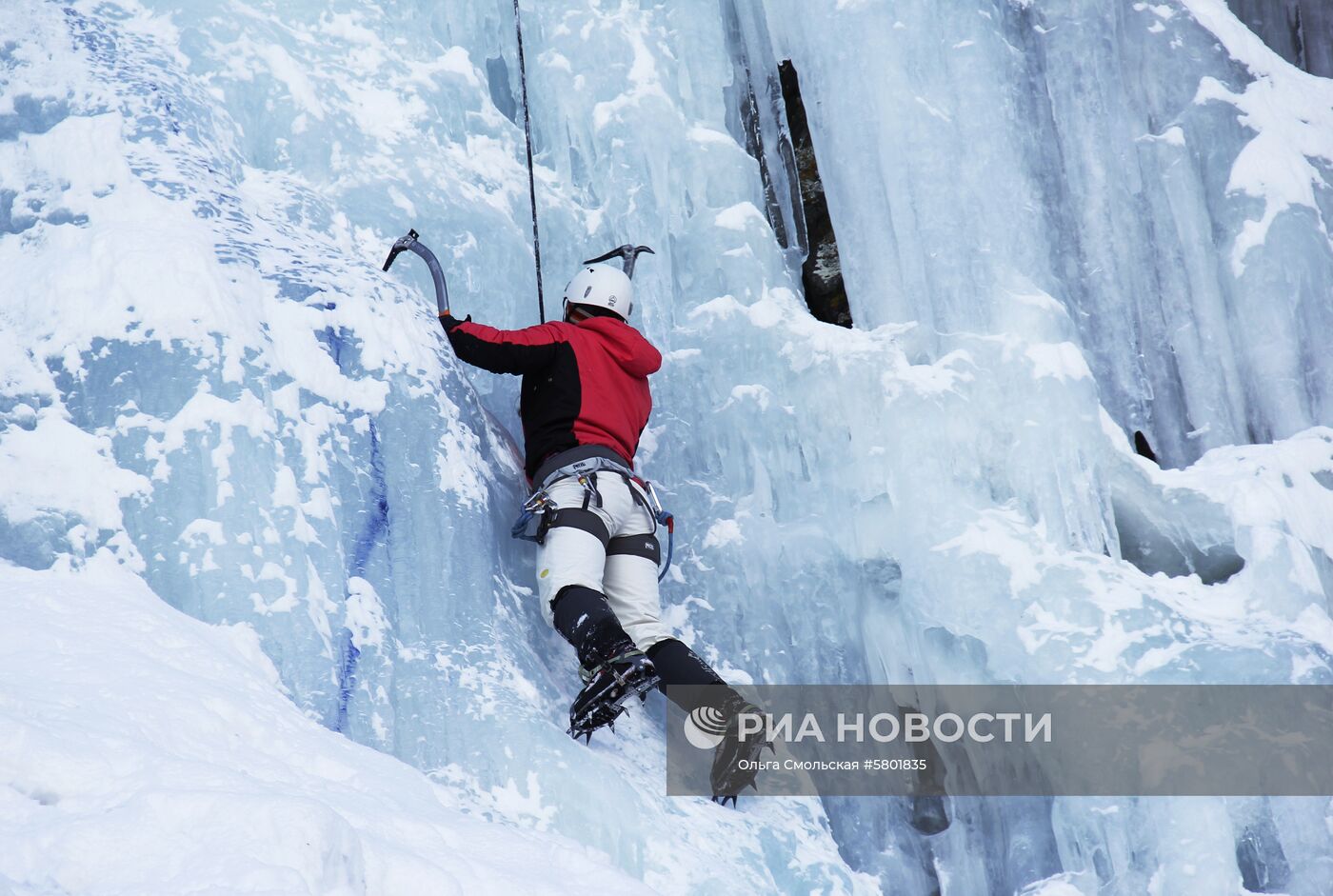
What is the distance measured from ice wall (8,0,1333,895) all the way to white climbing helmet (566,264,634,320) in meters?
0.35

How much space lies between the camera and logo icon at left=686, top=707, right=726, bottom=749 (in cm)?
344

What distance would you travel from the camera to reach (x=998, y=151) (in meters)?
4.96

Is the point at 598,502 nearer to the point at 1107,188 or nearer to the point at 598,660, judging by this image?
the point at 598,660

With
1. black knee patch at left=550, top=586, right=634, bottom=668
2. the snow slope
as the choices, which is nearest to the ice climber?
black knee patch at left=550, top=586, right=634, bottom=668

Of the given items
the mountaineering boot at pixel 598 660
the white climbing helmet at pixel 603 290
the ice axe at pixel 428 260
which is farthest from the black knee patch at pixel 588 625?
the white climbing helmet at pixel 603 290

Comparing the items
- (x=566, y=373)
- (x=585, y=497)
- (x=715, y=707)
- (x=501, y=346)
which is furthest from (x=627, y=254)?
(x=715, y=707)

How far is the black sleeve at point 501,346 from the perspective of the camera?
147 inches

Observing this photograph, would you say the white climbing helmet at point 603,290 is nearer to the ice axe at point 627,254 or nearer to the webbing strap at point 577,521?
the ice axe at point 627,254

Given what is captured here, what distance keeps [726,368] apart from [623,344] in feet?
2.17

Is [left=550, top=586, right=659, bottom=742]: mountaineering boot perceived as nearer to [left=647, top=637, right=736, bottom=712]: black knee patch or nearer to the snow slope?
[left=647, top=637, right=736, bottom=712]: black knee patch

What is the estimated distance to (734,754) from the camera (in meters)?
3.50

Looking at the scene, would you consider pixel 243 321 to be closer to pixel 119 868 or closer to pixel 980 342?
pixel 119 868

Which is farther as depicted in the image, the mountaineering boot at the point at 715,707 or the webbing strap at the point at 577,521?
the webbing strap at the point at 577,521

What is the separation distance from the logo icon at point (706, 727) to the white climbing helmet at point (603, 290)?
1.39 metres
